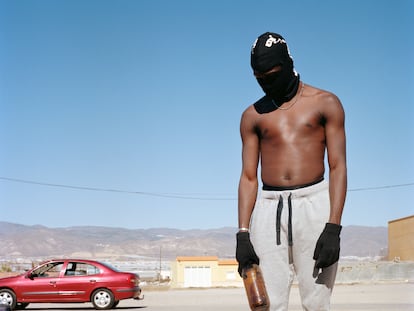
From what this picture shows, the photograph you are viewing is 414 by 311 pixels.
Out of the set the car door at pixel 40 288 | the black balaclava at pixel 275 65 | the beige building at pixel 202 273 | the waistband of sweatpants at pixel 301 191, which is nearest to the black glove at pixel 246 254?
the waistband of sweatpants at pixel 301 191

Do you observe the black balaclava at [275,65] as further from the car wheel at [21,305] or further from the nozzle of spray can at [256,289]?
the car wheel at [21,305]

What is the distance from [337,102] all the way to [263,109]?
18.6 inches

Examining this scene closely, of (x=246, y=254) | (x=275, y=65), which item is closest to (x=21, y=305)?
(x=246, y=254)

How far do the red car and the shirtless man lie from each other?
1510 cm

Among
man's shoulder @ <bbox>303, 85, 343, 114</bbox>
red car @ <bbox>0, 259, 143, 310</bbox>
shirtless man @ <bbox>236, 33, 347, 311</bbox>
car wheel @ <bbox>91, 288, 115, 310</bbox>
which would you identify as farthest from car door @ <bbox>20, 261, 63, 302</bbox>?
man's shoulder @ <bbox>303, 85, 343, 114</bbox>

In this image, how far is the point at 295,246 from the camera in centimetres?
454

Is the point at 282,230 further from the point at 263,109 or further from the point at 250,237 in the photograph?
the point at 263,109

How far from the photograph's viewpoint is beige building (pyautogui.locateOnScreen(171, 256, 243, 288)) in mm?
58312

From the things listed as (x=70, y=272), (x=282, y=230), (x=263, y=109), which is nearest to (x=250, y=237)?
(x=282, y=230)

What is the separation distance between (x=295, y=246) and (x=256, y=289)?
350 mm

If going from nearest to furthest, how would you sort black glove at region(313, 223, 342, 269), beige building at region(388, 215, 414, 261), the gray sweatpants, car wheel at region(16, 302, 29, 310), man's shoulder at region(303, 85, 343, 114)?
1. black glove at region(313, 223, 342, 269)
2. the gray sweatpants
3. man's shoulder at region(303, 85, 343, 114)
4. car wheel at region(16, 302, 29, 310)
5. beige building at region(388, 215, 414, 261)

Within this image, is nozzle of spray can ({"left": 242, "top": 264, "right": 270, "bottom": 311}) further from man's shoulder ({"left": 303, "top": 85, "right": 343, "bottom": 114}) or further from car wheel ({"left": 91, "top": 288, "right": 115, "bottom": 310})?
car wheel ({"left": 91, "top": 288, "right": 115, "bottom": 310})

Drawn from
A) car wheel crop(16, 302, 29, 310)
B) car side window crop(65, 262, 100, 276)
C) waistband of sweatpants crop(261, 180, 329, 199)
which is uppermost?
car side window crop(65, 262, 100, 276)

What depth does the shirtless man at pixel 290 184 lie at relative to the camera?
4.53m
